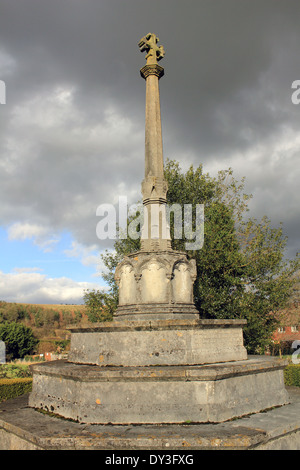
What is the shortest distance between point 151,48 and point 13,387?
13.1 meters

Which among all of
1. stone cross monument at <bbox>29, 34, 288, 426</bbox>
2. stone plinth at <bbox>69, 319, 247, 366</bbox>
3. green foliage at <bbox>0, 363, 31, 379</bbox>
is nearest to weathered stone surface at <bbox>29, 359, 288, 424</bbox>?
stone cross monument at <bbox>29, 34, 288, 426</bbox>

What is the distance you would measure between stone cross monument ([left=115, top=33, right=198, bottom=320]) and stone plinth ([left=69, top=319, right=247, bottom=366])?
1386 mm

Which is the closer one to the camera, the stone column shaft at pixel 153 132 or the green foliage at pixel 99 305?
the stone column shaft at pixel 153 132

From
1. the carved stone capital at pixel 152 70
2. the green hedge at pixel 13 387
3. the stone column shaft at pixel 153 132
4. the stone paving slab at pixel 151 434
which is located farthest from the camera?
the green hedge at pixel 13 387

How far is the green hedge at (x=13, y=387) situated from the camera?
1235cm

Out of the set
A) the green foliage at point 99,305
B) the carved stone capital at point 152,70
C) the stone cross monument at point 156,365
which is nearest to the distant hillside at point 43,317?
the green foliage at point 99,305

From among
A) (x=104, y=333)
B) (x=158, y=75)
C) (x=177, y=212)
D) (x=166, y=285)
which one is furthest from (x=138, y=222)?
(x=104, y=333)

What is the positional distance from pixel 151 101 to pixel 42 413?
851 cm

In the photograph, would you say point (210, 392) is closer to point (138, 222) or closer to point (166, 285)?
point (166, 285)

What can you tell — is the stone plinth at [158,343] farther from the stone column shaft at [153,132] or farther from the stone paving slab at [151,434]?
the stone column shaft at [153,132]

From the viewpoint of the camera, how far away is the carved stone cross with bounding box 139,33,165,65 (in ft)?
34.0

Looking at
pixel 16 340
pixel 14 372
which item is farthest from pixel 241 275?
pixel 16 340

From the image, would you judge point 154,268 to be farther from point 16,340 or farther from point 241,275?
point 16,340

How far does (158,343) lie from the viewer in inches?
→ 240
